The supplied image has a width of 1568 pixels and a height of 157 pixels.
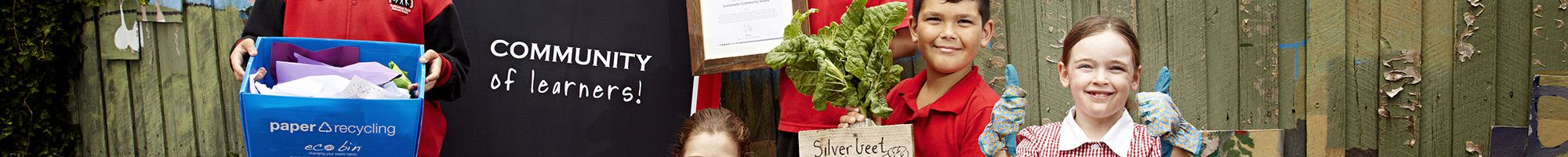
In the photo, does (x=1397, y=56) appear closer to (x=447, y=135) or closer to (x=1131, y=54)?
(x=1131, y=54)

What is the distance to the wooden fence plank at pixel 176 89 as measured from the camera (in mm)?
4488

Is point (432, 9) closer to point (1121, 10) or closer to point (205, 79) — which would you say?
point (205, 79)

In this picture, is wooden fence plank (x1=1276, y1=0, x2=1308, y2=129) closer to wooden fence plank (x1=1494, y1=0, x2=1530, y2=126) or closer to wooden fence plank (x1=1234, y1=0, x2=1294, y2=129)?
wooden fence plank (x1=1234, y1=0, x2=1294, y2=129)

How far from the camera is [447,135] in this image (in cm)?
458

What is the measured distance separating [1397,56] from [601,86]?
8.57 ft

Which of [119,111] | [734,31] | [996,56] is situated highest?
[734,31]

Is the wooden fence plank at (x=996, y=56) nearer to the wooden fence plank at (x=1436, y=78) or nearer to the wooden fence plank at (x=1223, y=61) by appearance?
the wooden fence plank at (x=1223, y=61)

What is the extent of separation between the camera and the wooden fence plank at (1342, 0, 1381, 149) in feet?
13.1

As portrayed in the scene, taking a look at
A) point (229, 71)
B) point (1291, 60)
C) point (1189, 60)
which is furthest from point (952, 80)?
point (229, 71)

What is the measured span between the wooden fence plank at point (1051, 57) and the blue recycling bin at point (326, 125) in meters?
1.95

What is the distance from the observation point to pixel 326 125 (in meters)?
3.20

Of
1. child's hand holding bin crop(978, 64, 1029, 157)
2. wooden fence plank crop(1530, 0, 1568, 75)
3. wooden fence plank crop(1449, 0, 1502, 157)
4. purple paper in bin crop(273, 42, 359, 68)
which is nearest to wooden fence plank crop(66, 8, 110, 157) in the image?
purple paper in bin crop(273, 42, 359, 68)

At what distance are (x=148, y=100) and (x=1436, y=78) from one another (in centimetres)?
433

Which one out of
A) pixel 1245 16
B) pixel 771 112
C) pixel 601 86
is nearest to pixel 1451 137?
pixel 1245 16
